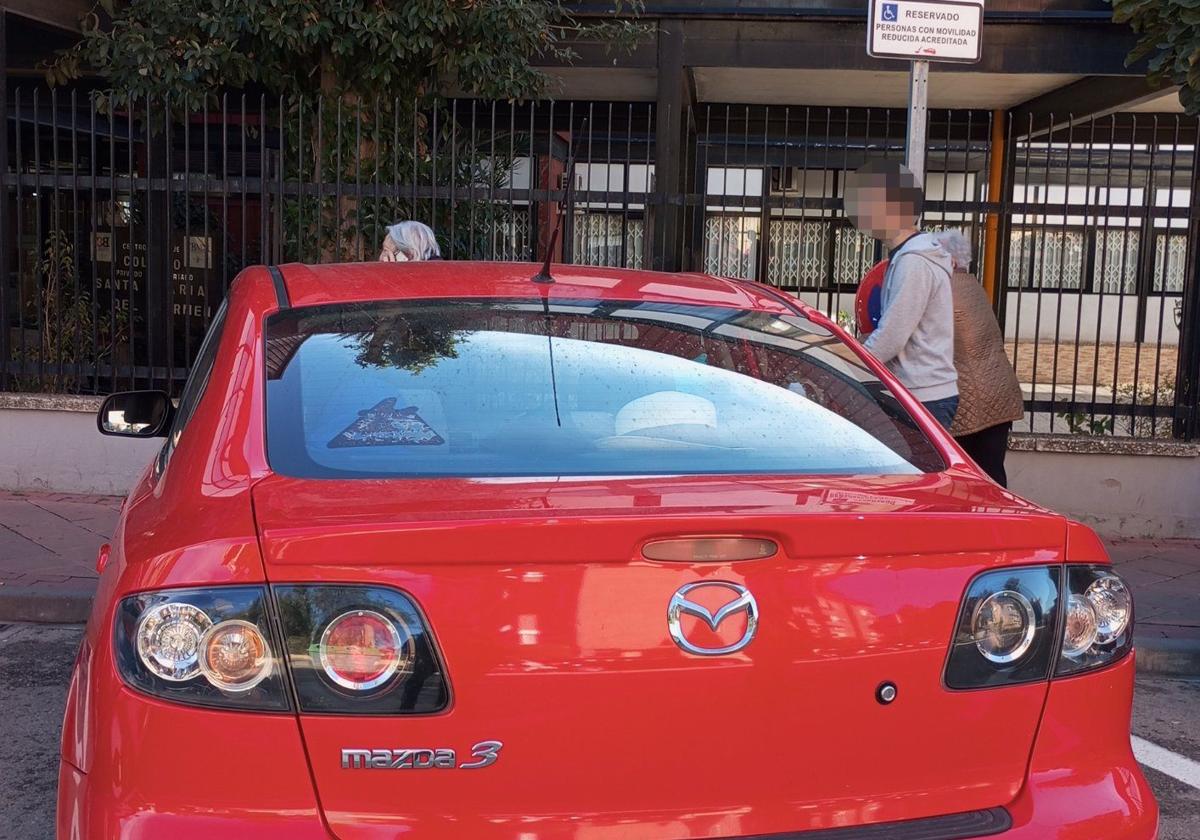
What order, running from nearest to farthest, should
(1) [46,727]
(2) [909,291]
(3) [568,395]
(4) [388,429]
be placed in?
(4) [388,429] → (3) [568,395] → (1) [46,727] → (2) [909,291]

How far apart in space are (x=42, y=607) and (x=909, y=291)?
3.83 meters

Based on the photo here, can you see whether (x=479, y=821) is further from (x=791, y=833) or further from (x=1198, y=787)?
(x=1198, y=787)

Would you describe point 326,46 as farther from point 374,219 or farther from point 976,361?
point 976,361

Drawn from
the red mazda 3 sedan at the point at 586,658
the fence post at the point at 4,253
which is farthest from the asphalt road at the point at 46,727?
the fence post at the point at 4,253

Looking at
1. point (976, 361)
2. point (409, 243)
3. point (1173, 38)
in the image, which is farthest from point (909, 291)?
point (1173, 38)

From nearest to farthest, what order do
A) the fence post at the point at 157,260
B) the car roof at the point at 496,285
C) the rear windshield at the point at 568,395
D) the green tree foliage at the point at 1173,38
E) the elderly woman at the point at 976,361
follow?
the rear windshield at the point at 568,395, the car roof at the point at 496,285, the elderly woman at the point at 976,361, the green tree foliage at the point at 1173,38, the fence post at the point at 157,260

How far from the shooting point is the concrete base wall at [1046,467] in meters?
7.37

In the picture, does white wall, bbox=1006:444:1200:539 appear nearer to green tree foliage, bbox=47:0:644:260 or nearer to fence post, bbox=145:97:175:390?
green tree foliage, bbox=47:0:644:260

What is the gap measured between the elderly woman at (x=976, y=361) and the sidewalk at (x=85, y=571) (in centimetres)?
110

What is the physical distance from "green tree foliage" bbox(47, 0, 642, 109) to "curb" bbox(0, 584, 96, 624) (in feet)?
10.2

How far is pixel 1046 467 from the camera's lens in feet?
24.6

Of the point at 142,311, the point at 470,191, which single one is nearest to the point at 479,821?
the point at 470,191

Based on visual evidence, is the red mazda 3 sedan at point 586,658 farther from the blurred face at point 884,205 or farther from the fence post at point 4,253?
the fence post at point 4,253

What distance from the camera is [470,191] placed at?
744cm
